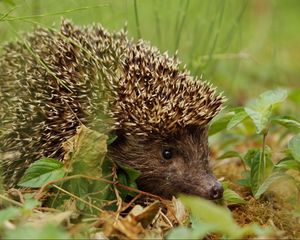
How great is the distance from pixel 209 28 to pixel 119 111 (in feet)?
8.00

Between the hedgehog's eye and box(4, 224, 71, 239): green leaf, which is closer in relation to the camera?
box(4, 224, 71, 239): green leaf

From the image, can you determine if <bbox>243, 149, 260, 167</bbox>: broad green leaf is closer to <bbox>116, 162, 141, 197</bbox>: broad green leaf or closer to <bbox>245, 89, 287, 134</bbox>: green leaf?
<bbox>245, 89, 287, 134</bbox>: green leaf

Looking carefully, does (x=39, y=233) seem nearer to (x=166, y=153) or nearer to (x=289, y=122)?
(x=166, y=153)

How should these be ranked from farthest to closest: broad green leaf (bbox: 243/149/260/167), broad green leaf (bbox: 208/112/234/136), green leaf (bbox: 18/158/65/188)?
broad green leaf (bbox: 208/112/234/136), broad green leaf (bbox: 243/149/260/167), green leaf (bbox: 18/158/65/188)

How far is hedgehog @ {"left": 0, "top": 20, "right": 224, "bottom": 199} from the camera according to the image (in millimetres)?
5066

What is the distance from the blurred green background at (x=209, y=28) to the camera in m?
6.76

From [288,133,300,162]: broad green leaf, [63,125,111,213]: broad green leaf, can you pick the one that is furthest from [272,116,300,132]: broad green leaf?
[63,125,111,213]: broad green leaf

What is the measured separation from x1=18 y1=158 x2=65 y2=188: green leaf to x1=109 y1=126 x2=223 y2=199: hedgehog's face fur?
0.82m

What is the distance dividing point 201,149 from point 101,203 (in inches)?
41.8

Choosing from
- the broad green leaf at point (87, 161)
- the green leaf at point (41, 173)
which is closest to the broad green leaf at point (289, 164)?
the broad green leaf at point (87, 161)

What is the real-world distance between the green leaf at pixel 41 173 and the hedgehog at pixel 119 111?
1.62 ft

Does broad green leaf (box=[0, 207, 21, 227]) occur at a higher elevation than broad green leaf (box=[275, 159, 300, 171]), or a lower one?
lower

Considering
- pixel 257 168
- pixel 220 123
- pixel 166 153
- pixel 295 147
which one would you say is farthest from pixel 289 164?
pixel 166 153

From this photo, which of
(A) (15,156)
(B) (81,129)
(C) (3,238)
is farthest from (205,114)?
(C) (3,238)
